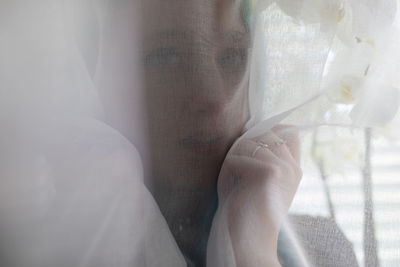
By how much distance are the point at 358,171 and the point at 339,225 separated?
0.06 meters

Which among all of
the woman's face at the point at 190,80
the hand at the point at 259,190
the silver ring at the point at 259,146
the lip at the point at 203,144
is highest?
the woman's face at the point at 190,80

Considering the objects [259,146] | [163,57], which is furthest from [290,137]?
[163,57]

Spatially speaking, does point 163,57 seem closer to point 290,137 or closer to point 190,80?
point 190,80

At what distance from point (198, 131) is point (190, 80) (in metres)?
0.06

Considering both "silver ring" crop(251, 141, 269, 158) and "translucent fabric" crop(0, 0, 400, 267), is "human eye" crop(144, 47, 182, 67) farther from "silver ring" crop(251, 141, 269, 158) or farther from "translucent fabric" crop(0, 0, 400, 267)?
"silver ring" crop(251, 141, 269, 158)

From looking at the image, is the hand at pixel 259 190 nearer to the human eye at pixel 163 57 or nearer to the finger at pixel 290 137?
the finger at pixel 290 137

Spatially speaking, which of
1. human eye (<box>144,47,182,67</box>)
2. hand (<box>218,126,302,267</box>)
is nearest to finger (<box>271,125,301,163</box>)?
hand (<box>218,126,302,267</box>)

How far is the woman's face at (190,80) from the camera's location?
43cm

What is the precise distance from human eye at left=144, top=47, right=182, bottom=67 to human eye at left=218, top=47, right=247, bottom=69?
46 mm

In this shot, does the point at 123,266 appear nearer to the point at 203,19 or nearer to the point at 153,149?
the point at 153,149

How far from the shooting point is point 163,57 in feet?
1.44

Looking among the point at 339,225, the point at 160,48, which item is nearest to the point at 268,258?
the point at 339,225

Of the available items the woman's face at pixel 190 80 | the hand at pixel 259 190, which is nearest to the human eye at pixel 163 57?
the woman's face at pixel 190 80

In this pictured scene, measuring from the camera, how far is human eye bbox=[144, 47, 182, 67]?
0.43 meters
